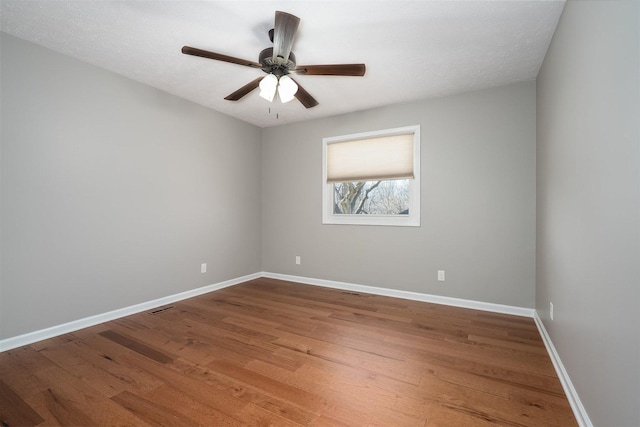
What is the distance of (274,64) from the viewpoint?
202cm

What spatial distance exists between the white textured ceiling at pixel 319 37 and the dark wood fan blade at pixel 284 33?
10.9 inches

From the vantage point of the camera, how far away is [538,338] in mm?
2381

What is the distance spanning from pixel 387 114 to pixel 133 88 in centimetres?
293

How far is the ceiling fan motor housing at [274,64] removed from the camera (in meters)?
1.98

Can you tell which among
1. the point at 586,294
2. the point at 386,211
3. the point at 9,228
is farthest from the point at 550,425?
the point at 9,228

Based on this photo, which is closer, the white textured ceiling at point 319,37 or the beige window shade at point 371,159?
the white textured ceiling at point 319,37

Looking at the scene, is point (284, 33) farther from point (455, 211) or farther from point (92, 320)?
point (92, 320)

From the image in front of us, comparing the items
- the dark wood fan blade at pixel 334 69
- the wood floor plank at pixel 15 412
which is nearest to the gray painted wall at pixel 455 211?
the dark wood fan blade at pixel 334 69

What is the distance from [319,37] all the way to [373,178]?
1.92 meters

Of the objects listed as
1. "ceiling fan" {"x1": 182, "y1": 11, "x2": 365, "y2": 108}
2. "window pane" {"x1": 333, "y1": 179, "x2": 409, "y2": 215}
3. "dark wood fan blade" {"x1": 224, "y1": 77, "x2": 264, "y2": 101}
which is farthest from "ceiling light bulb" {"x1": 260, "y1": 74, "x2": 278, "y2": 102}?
"window pane" {"x1": 333, "y1": 179, "x2": 409, "y2": 215}

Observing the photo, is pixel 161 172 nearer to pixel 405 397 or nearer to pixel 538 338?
pixel 405 397

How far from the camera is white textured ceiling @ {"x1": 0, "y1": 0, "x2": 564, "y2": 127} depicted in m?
1.89

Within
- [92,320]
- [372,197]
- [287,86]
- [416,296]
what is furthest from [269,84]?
[416,296]

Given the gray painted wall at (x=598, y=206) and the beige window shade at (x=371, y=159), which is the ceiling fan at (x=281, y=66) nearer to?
the gray painted wall at (x=598, y=206)
